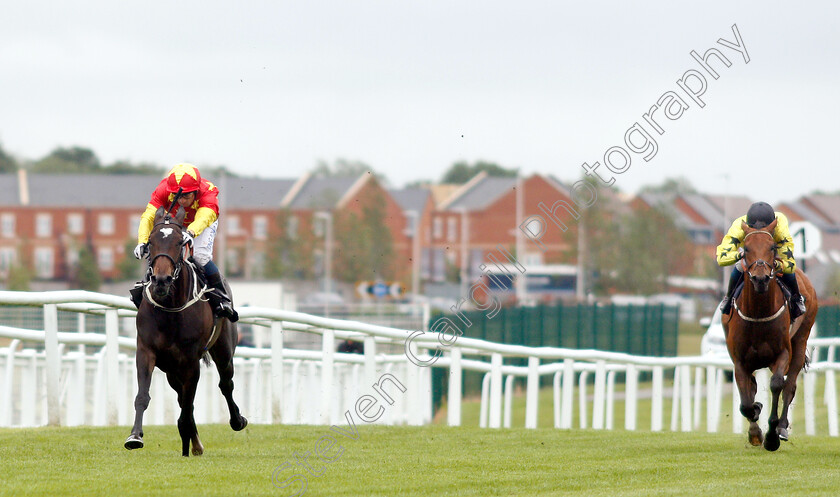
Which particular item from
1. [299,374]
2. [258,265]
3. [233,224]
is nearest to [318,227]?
[258,265]

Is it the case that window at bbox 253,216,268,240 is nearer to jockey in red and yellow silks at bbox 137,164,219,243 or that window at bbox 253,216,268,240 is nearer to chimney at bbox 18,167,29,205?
chimney at bbox 18,167,29,205

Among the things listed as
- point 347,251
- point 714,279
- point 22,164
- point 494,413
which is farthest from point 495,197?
point 494,413

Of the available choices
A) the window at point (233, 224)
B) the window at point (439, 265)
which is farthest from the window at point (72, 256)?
the window at point (439, 265)

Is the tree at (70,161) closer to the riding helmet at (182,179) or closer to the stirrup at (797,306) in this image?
the riding helmet at (182,179)

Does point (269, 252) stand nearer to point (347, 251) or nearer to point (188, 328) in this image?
point (347, 251)

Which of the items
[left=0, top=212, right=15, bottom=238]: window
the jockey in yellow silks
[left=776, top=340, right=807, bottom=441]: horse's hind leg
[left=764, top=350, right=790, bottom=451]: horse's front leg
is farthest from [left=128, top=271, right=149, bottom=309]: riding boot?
[left=0, top=212, right=15, bottom=238]: window

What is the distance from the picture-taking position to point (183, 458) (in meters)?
8.04

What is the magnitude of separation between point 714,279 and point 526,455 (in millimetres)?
58549

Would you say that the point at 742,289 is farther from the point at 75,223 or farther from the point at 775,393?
the point at 75,223

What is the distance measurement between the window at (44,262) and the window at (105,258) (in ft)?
8.46

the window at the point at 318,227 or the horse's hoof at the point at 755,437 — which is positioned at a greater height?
the horse's hoof at the point at 755,437

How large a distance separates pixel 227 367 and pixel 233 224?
2496 inches

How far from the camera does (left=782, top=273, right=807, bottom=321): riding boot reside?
9578mm

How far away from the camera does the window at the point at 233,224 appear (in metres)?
71.1
